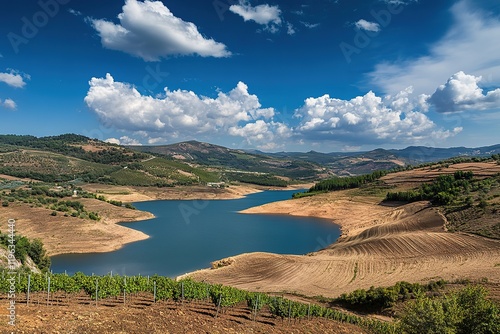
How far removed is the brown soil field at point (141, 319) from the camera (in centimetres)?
1638

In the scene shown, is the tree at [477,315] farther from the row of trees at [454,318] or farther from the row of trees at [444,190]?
the row of trees at [444,190]

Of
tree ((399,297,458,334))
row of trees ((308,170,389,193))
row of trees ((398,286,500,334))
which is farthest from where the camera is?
row of trees ((308,170,389,193))

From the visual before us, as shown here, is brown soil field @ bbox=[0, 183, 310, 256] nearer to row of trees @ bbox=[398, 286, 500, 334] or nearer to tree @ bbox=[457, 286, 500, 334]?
row of trees @ bbox=[398, 286, 500, 334]

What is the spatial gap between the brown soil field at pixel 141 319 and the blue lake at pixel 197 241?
25.4 metres

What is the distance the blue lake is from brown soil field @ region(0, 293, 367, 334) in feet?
83.4

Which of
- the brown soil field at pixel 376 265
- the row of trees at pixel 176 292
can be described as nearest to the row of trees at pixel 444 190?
the brown soil field at pixel 376 265

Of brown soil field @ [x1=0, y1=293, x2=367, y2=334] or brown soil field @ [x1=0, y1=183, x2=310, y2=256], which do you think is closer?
brown soil field @ [x1=0, y1=293, x2=367, y2=334]

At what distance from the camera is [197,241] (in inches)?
2717

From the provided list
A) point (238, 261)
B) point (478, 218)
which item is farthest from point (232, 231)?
point (478, 218)

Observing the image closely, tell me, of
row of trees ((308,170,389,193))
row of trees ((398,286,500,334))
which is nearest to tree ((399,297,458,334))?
row of trees ((398,286,500,334))

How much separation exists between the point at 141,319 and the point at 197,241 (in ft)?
168

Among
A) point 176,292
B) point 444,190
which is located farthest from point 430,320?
point 444,190

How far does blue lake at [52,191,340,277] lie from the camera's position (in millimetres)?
50916

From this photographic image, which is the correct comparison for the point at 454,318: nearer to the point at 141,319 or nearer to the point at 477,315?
the point at 477,315
